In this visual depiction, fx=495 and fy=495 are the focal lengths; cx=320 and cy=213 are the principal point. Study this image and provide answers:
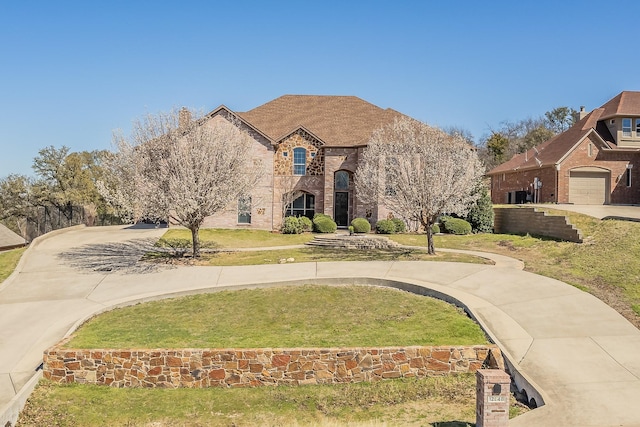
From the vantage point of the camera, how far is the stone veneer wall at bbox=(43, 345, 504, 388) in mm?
10602

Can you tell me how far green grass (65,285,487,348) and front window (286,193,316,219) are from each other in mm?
17173

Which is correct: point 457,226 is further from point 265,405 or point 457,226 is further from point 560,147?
point 265,405

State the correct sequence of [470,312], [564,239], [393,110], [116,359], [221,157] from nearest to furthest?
[116,359], [470,312], [221,157], [564,239], [393,110]

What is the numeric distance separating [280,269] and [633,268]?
1186 centimetres

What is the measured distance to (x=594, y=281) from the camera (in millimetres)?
15148

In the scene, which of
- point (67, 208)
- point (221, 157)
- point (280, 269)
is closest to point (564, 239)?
point (280, 269)

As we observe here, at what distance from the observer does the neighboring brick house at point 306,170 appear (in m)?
31.4

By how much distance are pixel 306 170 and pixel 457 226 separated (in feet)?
34.1

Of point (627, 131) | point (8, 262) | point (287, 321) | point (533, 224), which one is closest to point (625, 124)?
point (627, 131)

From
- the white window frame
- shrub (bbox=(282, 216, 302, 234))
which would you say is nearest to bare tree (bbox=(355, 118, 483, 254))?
shrub (bbox=(282, 216, 302, 234))

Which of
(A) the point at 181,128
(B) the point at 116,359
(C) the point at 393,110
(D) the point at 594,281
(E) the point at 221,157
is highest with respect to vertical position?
(C) the point at 393,110

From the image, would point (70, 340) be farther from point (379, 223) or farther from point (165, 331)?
point (379, 223)

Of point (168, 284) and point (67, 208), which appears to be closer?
point (168, 284)

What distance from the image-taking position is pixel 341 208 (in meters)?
32.7
